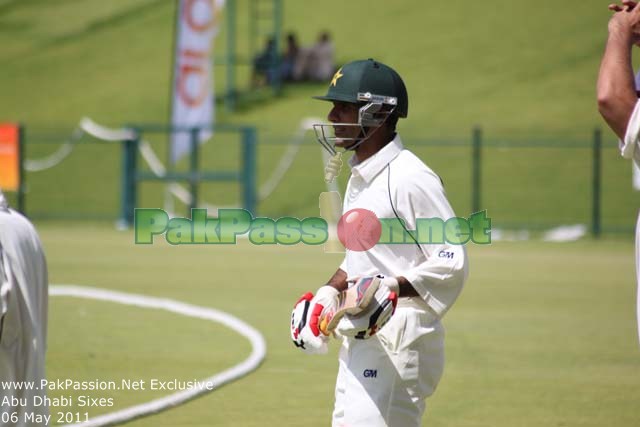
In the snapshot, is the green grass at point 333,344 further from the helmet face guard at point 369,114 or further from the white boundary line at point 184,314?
the helmet face guard at point 369,114

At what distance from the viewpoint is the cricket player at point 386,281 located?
5410mm

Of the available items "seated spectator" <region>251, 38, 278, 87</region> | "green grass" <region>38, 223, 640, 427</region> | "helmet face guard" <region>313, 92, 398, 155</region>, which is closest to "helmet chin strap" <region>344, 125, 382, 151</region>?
"helmet face guard" <region>313, 92, 398, 155</region>

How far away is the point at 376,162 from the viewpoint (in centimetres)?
570

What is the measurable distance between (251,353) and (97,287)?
508 centimetres

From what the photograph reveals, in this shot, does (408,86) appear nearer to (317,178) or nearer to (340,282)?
(317,178)

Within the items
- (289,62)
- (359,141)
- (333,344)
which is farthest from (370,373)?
(289,62)

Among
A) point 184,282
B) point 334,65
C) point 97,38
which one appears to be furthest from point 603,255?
point 97,38

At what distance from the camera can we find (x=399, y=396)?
547cm

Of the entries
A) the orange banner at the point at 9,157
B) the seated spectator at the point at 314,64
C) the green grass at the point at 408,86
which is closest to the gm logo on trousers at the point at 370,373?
the green grass at the point at 408,86

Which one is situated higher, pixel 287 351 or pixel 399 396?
pixel 399 396

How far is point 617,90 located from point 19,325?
9.71ft

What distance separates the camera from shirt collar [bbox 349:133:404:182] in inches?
225

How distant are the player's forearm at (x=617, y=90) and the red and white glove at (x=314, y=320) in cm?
166

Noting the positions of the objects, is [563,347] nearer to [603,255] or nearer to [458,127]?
[603,255]
